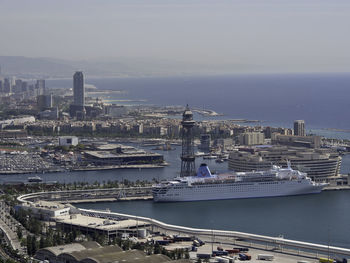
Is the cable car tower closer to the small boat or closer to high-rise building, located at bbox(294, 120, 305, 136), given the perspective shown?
the small boat

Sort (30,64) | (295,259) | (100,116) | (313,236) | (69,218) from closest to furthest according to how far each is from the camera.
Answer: (295,259)
(313,236)
(69,218)
(100,116)
(30,64)

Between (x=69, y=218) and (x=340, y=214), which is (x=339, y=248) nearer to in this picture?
(x=340, y=214)

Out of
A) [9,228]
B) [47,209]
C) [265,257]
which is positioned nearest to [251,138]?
[47,209]

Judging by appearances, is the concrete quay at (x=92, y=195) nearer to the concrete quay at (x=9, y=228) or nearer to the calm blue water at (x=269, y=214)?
the calm blue water at (x=269, y=214)

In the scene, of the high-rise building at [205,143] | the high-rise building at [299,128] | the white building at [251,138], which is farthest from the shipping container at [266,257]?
the high-rise building at [299,128]

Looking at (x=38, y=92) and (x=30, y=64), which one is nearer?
(x=38, y=92)

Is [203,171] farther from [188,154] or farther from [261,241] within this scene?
[261,241]

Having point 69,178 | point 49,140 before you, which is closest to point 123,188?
point 69,178

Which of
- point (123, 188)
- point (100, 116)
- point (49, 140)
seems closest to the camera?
point (123, 188)
